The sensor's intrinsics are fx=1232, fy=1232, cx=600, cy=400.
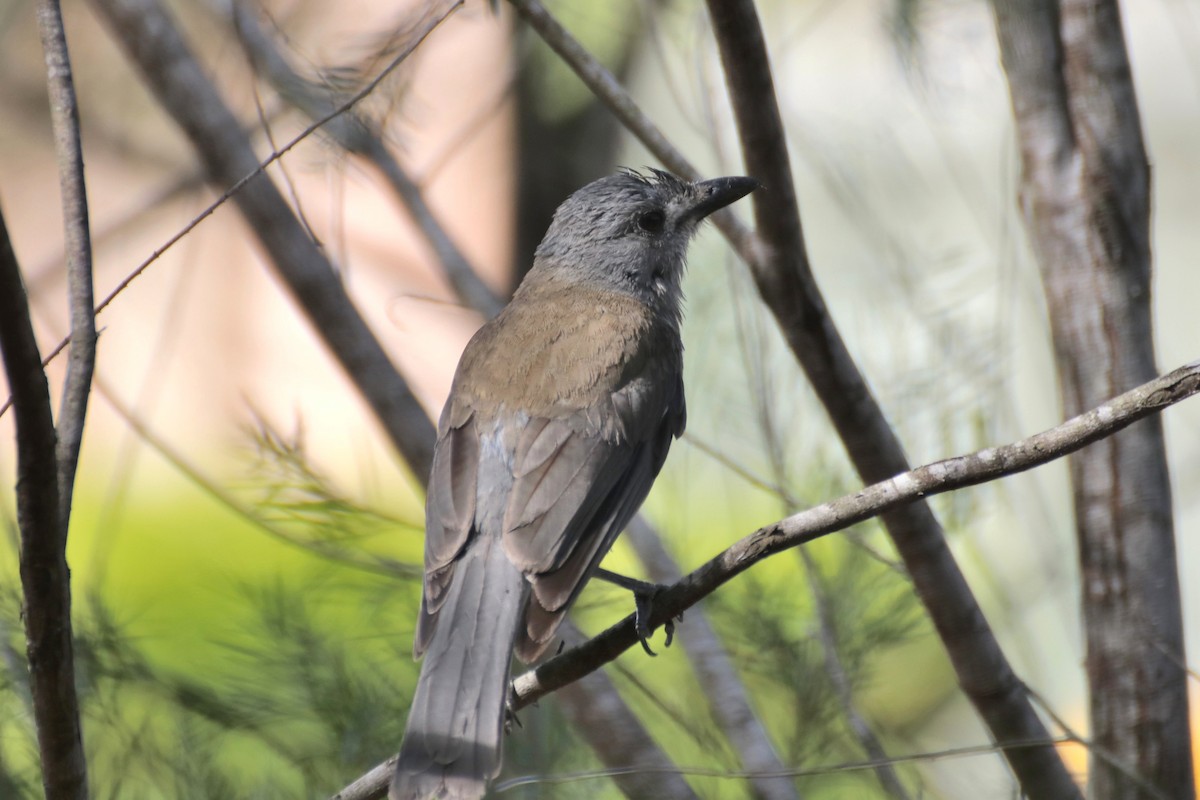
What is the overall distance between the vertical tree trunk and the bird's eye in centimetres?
126

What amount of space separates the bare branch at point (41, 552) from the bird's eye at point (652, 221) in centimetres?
235

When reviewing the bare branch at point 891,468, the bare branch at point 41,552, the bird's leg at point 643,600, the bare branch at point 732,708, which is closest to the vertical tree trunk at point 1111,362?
the bare branch at point 891,468

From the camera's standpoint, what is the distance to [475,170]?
282 inches

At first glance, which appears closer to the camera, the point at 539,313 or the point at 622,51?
the point at 539,313

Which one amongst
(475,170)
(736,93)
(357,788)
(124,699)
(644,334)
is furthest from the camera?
(475,170)

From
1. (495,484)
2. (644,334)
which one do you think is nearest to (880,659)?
(644,334)

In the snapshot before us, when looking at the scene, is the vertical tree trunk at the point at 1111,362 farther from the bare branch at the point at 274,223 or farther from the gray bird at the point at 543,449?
the bare branch at the point at 274,223

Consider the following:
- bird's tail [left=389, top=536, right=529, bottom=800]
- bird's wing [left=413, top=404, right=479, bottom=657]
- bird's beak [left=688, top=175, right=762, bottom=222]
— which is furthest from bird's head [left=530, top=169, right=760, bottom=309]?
bird's tail [left=389, top=536, right=529, bottom=800]

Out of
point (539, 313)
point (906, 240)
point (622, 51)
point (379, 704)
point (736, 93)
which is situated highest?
point (622, 51)

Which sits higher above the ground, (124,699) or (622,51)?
(622,51)

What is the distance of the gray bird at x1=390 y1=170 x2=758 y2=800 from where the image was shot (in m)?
2.38

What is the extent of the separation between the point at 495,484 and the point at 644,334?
27.9 inches

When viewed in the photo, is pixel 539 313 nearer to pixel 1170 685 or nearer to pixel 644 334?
pixel 644 334

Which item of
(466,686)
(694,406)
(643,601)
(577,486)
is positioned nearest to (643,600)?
(643,601)
